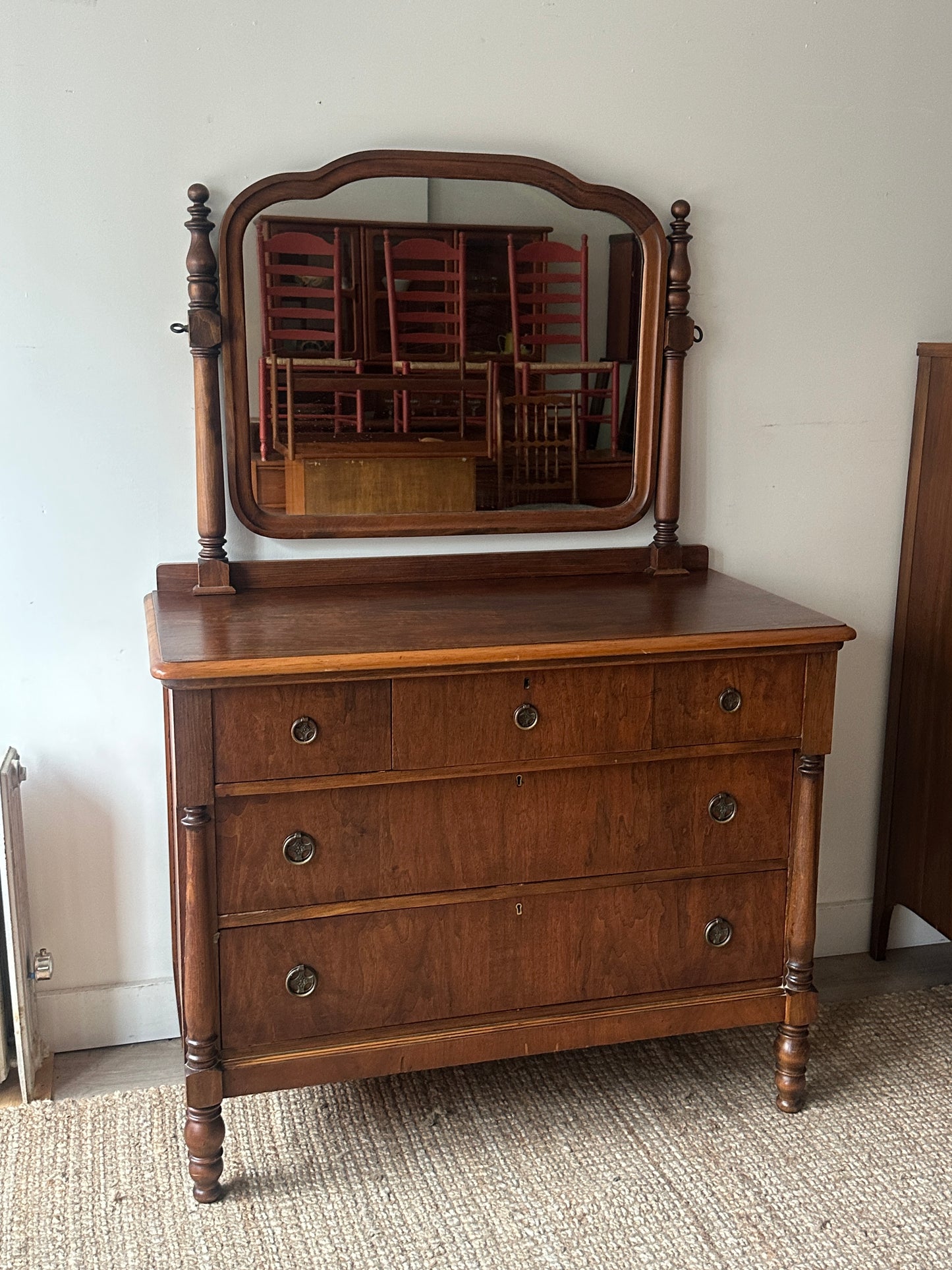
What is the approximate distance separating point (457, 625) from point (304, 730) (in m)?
0.32

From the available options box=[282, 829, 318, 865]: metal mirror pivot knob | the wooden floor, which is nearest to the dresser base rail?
box=[282, 829, 318, 865]: metal mirror pivot knob

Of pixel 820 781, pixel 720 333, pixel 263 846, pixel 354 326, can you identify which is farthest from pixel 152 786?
pixel 720 333

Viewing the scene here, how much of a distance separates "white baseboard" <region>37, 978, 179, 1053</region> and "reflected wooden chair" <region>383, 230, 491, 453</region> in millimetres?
1199


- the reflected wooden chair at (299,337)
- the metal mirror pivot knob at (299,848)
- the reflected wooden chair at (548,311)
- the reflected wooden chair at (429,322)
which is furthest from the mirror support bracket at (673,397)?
the metal mirror pivot knob at (299,848)

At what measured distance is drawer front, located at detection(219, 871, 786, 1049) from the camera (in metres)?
1.92

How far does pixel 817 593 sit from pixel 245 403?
1263 millimetres

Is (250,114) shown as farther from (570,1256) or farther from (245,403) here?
(570,1256)

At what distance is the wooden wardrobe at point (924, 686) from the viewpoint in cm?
250

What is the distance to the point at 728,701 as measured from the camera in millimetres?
2008

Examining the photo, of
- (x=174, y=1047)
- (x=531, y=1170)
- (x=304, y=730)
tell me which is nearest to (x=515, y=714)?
(x=304, y=730)

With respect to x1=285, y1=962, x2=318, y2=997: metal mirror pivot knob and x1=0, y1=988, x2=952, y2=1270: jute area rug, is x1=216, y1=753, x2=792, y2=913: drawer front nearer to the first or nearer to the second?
x1=285, y1=962, x2=318, y2=997: metal mirror pivot knob

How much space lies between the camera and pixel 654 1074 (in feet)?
7.55

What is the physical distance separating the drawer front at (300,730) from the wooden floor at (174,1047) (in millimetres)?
812

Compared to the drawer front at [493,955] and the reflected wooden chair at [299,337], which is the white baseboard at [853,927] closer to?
the drawer front at [493,955]
